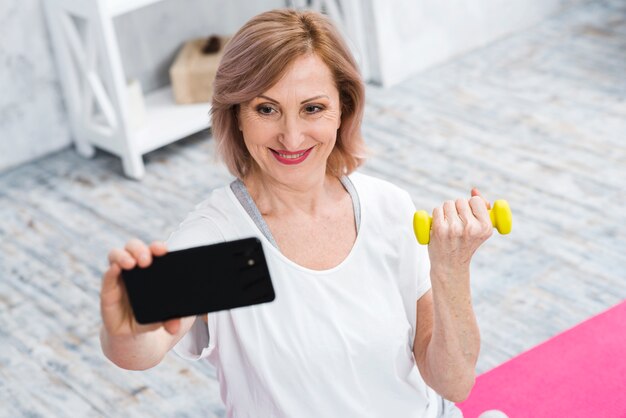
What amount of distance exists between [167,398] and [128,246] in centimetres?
149

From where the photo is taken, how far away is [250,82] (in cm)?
149

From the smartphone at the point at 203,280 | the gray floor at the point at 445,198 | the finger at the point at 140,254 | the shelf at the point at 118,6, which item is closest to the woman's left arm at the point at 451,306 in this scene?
the smartphone at the point at 203,280

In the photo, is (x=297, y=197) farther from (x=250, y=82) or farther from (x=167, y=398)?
(x=167, y=398)

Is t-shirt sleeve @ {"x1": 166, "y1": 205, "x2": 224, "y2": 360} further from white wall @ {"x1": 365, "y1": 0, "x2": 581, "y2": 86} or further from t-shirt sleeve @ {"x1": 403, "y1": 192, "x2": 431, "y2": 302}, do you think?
white wall @ {"x1": 365, "y1": 0, "x2": 581, "y2": 86}

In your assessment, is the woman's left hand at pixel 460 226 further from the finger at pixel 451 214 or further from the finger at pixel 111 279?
the finger at pixel 111 279

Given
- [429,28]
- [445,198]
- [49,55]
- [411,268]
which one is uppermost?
[411,268]

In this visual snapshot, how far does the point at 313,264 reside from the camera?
1.59 m

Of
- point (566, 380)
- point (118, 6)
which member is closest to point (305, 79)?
point (566, 380)

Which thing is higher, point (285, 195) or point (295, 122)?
point (295, 122)

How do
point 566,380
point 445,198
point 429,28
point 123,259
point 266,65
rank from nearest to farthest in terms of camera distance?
point 123,259
point 266,65
point 566,380
point 445,198
point 429,28

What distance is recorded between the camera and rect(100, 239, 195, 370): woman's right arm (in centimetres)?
120

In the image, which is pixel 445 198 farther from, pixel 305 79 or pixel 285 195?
pixel 305 79

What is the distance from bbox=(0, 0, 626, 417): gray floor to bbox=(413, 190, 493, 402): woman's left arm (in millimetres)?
1038

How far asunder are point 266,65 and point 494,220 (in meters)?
0.39
